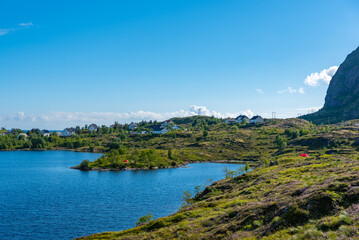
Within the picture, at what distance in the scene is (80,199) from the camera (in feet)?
326

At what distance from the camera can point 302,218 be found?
2870cm

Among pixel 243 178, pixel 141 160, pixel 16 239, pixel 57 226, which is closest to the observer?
pixel 16 239

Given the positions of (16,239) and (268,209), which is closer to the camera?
(268,209)

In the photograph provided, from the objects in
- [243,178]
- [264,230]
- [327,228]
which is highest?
[327,228]

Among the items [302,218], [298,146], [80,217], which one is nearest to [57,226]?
[80,217]

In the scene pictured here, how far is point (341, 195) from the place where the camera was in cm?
3042

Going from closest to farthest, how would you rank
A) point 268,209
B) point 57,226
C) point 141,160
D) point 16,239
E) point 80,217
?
point 268,209
point 16,239
point 57,226
point 80,217
point 141,160

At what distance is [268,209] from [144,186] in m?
94.7

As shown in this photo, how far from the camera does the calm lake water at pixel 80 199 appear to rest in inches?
2791

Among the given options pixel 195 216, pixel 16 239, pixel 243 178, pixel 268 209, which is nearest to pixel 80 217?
pixel 16 239

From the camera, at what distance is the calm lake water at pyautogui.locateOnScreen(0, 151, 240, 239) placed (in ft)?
233

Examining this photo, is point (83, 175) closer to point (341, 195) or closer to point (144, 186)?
point (144, 186)

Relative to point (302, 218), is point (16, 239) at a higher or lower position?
lower

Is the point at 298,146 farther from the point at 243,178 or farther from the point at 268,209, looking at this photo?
the point at 268,209
